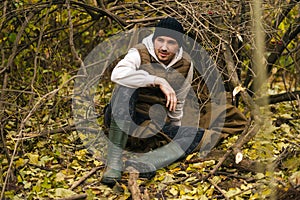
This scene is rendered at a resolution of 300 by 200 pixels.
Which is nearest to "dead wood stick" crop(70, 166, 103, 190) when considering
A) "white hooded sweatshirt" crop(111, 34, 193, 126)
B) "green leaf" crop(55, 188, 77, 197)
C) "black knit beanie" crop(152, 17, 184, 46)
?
"green leaf" crop(55, 188, 77, 197)

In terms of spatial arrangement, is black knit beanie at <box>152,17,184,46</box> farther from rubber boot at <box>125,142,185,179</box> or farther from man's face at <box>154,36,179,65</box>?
rubber boot at <box>125,142,185,179</box>

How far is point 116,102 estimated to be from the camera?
3553 millimetres

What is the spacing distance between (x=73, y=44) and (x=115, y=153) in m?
0.82

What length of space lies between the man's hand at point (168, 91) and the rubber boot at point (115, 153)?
1.10 feet

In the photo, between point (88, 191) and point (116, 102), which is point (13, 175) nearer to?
point (88, 191)

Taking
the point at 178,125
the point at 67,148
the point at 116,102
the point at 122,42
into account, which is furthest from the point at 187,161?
the point at 122,42

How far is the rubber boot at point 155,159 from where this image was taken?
3.42m

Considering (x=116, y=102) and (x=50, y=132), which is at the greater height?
(x=116, y=102)

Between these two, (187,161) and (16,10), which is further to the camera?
(16,10)

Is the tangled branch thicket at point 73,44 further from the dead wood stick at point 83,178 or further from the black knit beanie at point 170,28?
the dead wood stick at point 83,178

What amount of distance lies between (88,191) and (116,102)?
2.05 feet

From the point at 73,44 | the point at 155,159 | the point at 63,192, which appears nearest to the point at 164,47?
the point at 73,44

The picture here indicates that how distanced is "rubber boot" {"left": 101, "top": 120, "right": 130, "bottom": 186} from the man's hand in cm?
33

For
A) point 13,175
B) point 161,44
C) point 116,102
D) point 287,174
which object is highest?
point 161,44
